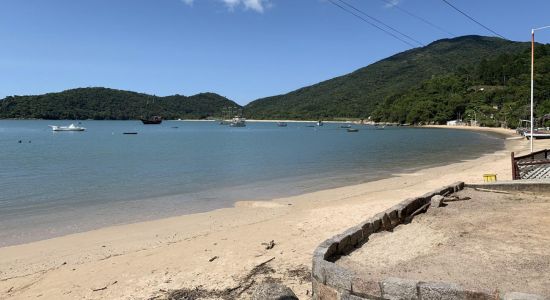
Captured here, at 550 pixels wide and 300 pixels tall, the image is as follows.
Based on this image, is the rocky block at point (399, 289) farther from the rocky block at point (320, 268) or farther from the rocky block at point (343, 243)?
the rocky block at point (343, 243)

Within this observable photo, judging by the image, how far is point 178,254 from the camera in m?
9.86

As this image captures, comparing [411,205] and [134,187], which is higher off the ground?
[411,205]

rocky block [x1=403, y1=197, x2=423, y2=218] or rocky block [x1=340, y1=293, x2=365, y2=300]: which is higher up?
rocky block [x1=403, y1=197, x2=423, y2=218]

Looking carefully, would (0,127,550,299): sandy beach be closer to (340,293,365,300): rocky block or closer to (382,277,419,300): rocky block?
(340,293,365,300): rocky block

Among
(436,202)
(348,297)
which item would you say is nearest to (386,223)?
(436,202)

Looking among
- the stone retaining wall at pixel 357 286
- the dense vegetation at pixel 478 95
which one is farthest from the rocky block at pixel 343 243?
the dense vegetation at pixel 478 95

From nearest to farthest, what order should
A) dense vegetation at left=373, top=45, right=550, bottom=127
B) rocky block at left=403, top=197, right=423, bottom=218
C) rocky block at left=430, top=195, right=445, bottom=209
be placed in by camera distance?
rocky block at left=403, top=197, right=423, bottom=218 < rocky block at left=430, top=195, right=445, bottom=209 < dense vegetation at left=373, top=45, right=550, bottom=127

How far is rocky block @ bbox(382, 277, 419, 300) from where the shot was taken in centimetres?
502

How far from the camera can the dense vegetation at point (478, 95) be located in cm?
12669

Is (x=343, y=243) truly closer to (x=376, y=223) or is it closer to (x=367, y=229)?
(x=367, y=229)

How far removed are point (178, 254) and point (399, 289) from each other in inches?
239

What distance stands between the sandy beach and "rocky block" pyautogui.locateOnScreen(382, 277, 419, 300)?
1.80 m

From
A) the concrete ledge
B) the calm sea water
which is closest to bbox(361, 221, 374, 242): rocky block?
the concrete ledge

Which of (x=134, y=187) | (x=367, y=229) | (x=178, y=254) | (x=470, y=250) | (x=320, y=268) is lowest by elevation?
(x=134, y=187)
